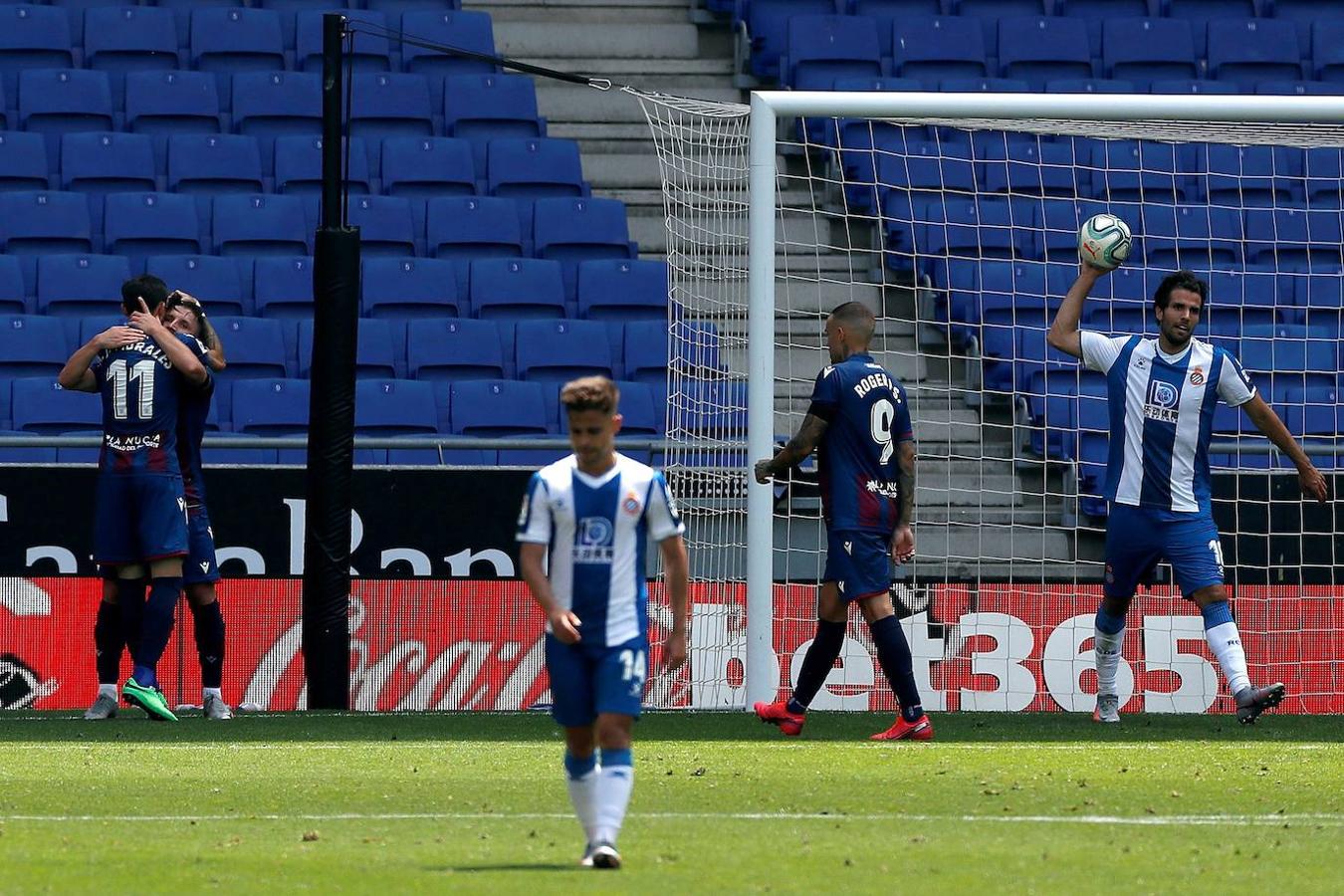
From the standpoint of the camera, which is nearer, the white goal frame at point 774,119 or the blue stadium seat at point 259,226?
the white goal frame at point 774,119

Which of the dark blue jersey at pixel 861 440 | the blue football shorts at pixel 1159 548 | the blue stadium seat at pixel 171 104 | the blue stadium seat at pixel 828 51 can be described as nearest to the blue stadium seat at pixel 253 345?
the blue stadium seat at pixel 171 104

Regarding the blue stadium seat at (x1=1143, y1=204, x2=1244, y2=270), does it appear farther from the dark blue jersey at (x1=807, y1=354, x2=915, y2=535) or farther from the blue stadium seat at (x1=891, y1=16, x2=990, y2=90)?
the dark blue jersey at (x1=807, y1=354, x2=915, y2=535)

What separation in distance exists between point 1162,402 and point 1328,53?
9556 mm

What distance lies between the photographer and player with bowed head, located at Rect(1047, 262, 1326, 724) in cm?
900

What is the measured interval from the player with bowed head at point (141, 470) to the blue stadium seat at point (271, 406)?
11.6 ft

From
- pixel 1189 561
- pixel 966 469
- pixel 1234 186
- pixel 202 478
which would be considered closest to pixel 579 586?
pixel 1189 561

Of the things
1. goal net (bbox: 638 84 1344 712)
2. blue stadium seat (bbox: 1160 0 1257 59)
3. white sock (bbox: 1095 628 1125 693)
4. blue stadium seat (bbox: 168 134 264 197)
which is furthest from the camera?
blue stadium seat (bbox: 1160 0 1257 59)

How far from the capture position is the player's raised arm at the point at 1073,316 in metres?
9.15

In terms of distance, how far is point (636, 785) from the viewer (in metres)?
6.88

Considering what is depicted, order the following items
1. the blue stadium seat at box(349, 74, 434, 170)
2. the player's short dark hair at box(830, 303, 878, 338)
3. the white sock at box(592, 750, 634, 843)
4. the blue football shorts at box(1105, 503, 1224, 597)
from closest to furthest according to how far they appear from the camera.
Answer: the white sock at box(592, 750, 634, 843), the player's short dark hair at box(830, 303, 878, 338), the blue football shorts at box(1105, 503, 1224, 597), the blue stadium seat at box(349, 74, 434, 170)

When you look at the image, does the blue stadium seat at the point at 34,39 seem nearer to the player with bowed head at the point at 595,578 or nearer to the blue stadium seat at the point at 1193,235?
the blue stadium seat at the point at 1193,235

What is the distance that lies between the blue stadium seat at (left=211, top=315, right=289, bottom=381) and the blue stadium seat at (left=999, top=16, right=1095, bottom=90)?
6.72m

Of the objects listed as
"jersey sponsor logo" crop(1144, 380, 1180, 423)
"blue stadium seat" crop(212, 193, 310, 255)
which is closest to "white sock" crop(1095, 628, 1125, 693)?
"jersey sponsor logo" crop(1144, 380, 1180, 423)

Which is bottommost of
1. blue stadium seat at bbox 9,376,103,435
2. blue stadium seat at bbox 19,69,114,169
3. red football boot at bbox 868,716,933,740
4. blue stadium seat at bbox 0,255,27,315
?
red football boot at bbox 868,716,933,740
